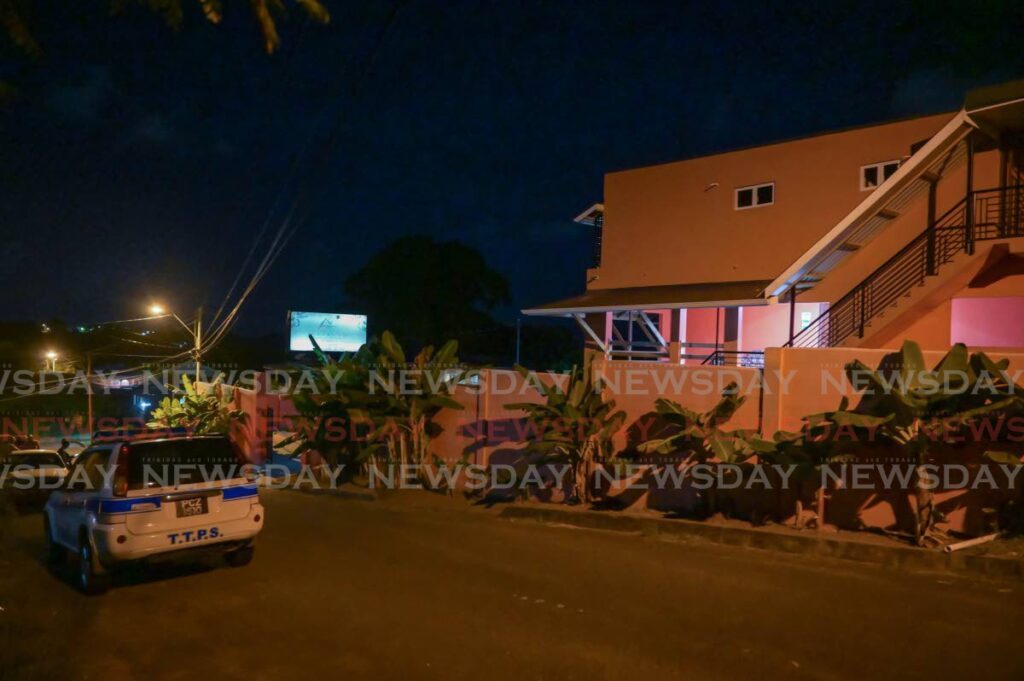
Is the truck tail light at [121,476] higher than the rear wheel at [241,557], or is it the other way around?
the truck tail light at [121,476]

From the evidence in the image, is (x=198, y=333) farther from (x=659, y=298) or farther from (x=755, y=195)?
(x=755, y=195)

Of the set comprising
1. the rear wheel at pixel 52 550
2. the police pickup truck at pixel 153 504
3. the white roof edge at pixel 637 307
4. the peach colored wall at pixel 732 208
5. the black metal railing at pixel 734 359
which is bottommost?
the rear wheel at pixel 52 550

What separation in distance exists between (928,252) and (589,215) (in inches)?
442

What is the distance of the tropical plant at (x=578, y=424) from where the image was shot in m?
11.1

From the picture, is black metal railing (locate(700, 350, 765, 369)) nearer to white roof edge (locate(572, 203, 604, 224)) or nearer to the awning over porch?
the awning over porch

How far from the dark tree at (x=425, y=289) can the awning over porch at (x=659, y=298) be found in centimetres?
1926

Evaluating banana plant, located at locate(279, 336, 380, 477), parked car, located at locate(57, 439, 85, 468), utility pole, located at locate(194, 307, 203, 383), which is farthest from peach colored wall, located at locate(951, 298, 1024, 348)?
utility pole, located at locate(194, 307, 203, 383)

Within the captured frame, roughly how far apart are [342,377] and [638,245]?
9.55 m

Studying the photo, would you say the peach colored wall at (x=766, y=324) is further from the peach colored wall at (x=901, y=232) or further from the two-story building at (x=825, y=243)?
the peach colored wall at (x=901, y=232)

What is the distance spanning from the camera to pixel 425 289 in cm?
3941

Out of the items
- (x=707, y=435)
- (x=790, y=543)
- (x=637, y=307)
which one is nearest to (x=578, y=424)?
(x=707, y=435)

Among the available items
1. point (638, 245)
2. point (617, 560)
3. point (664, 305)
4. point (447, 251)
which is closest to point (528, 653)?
point (617, 560)

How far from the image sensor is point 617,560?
8492 millimetres

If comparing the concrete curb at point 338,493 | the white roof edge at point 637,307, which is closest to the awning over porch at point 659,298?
the white roof edge at point 637,307
